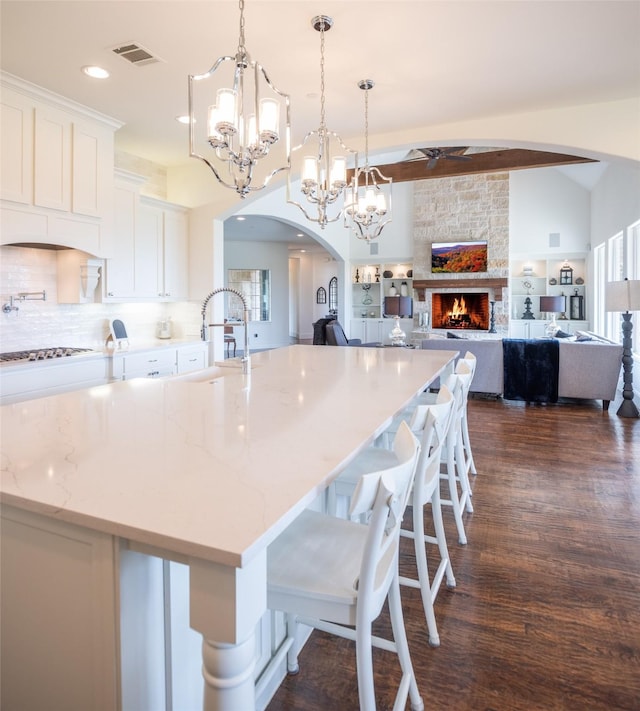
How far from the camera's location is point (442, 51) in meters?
3.07

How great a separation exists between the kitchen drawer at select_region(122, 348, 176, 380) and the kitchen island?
258cm

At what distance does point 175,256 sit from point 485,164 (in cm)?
464

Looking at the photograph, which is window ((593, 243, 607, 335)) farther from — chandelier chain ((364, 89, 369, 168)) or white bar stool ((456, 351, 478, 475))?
white bar stool ((456, 351, 478, 475))

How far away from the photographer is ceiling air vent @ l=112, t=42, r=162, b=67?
9.86 feet

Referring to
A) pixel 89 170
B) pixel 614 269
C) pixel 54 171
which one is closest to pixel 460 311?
pixel 614 269

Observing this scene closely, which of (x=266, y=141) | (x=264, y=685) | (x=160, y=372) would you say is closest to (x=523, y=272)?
(x=160, y=372)

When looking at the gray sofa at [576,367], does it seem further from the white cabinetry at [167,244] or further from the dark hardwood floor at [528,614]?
the white cabinetry at [167,244]

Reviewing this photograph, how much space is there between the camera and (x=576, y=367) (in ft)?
19.5

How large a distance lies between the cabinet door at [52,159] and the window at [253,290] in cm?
810

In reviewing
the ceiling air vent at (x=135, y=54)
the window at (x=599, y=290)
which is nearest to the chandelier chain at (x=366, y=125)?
the ceiling air vent at (x=135, y=54)

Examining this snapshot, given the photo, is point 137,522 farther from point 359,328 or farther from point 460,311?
point 359,328

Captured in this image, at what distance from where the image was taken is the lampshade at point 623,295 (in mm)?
4949

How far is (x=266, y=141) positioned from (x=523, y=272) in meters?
9.56

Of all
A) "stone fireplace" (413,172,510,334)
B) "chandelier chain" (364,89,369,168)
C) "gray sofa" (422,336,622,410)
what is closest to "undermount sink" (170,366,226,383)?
"chandelier chain" (364,89,369,168)
